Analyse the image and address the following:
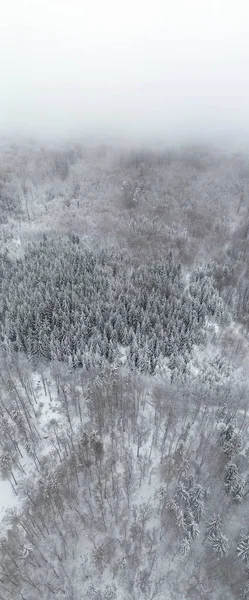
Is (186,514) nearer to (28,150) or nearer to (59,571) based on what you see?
(59,571)

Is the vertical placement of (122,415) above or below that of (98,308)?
below

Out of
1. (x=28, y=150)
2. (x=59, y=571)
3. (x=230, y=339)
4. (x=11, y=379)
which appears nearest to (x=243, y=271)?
(x=230, y=339)

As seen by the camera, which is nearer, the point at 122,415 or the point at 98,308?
the point at 122,415

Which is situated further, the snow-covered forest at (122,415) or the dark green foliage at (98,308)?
the dark green foliage at (98,308)
